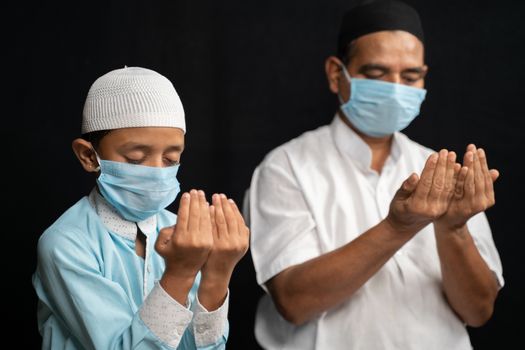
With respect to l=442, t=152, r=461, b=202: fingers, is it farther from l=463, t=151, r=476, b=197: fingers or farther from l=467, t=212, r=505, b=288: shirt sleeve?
l=467, t=212, r=505, b=288: shirt sleeve

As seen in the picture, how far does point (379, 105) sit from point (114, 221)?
92 cm

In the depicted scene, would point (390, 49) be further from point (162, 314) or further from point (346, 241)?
point (162, 314)

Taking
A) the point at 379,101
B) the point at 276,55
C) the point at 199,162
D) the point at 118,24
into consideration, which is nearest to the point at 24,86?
the point at 118,24

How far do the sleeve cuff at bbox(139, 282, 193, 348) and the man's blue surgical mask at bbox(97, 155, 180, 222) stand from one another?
0.23m

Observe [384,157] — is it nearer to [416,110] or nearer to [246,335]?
[416,110]

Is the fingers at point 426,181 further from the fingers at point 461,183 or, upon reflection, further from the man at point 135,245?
the man at point 135,245

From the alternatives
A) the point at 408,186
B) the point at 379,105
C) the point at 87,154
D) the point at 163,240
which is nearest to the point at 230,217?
the point at 163,240

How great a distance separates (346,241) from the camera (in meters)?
2.38

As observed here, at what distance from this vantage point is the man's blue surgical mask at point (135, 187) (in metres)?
1.80

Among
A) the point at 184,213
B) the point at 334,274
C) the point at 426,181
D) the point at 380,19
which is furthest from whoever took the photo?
the point at 380,19

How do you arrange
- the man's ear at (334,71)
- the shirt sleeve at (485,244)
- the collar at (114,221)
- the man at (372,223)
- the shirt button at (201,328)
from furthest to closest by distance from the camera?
1. the man's ear at (334,71)
2. the shirt sleeve at (485,244)
3. the man at (372,223)
4. the collar at (114,221)
5. the shirt button at (201,328)

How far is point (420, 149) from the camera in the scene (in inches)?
103

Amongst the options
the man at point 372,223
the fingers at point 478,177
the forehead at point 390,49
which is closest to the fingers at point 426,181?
the man at point 372,223

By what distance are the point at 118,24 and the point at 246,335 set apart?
1.13m
